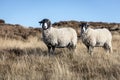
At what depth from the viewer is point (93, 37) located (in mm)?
15750

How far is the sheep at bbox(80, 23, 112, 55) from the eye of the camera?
1560cm

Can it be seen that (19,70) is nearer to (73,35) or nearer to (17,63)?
(17,63)

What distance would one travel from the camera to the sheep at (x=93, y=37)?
51.2 feet

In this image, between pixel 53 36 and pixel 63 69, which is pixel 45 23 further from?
pixel 63 69

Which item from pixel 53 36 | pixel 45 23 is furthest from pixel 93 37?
pixel 45 23

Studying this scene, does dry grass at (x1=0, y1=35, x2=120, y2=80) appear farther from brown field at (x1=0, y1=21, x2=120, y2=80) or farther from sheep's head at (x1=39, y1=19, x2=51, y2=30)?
sheep's head at (x1=39, y1=19, x2=51, y2=30)

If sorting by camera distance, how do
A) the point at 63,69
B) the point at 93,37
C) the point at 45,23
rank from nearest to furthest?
the point at 63,69 → the point at 45,23 → the point at 93,37

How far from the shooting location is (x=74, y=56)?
1179 cm

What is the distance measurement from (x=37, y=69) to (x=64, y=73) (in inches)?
47.2

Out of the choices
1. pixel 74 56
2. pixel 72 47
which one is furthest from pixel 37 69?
pixel 72 47

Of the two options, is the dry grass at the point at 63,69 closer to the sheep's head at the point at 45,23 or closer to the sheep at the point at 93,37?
the sheep's head at the point at 45,23

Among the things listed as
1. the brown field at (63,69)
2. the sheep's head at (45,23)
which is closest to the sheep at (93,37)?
the sheep's head at (45,23)

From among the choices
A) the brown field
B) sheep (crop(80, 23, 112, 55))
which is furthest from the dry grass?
sheep (crop(80, 23, 112, 55))

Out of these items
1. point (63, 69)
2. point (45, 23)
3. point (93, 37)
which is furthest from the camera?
point (93, 37)
